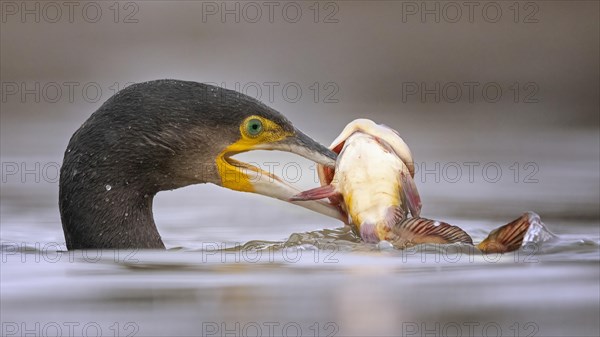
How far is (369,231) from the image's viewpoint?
18.9 feet

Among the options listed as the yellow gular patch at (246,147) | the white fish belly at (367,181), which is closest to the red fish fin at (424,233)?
the white fish belly at (367,181)

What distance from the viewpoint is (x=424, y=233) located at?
18.6ft

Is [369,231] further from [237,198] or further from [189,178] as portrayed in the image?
[237,198]

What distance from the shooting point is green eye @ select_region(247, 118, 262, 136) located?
5766mm

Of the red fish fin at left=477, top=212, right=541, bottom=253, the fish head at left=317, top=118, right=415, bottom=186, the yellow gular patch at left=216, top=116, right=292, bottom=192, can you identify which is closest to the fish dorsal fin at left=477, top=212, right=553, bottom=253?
the red fish fin at left=477, top=212, right=541, bottom=253

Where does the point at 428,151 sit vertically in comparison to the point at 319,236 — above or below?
above

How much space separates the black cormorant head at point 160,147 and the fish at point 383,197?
103 mm

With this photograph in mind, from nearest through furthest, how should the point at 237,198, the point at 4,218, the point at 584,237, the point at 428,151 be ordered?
→ the point at 584,237, the point at 4,218, the point at 237,198, the point at 428,151

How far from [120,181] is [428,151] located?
399cm

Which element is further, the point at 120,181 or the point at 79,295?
the point at 120,181

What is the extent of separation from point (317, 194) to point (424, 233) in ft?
1.40

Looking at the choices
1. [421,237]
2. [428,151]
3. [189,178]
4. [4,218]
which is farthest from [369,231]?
[428,151]

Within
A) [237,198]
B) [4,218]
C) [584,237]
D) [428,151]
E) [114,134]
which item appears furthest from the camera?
[428,151]

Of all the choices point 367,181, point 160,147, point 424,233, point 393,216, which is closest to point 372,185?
point 367,181
